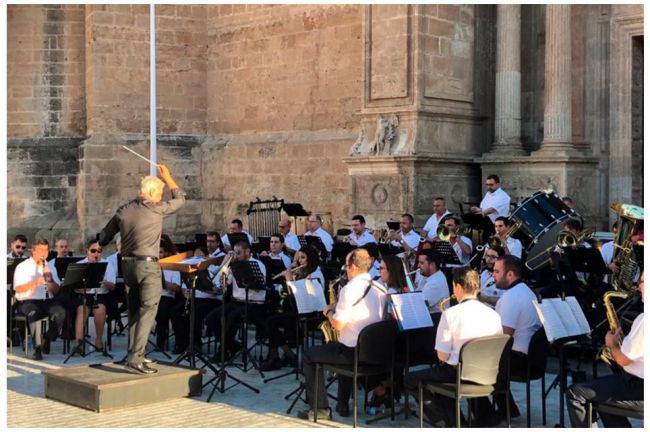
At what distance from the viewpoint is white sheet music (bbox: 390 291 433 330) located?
818cm

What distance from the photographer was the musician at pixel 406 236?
13.8 m

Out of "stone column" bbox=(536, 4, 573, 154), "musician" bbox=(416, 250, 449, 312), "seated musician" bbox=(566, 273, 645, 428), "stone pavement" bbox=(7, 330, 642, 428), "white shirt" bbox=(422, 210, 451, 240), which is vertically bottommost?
"stone pavement" bbox=(7, 330, 642, 428)

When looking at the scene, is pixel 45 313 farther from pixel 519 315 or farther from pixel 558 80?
pixel 558 80

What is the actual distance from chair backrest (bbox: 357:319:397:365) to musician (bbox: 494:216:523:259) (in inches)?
166

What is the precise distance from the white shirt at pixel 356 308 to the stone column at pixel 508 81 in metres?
8.64

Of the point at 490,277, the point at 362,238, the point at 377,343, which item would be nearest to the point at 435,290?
the point at 490,277

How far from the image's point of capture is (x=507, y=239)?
12.3m

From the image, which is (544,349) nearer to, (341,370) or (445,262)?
(341,370)

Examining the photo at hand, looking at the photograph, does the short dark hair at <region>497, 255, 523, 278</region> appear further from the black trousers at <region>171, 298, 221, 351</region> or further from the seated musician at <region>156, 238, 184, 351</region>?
the seated musician at <region>156, 238, 184, 351</region>

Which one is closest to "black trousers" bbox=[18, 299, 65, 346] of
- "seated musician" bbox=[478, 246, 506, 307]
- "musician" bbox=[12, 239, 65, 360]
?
"musician" bbox=[12, 239, 65, 360]

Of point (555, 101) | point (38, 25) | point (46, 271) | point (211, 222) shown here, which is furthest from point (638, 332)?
point (38, 25)

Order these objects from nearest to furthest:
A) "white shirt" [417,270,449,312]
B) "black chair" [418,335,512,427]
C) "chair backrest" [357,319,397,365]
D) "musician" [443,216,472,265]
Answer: "black chair" [418,335,512,427] → "chair backrest" [357,319,397,365] → "white shirt" [417,270,449,312] → "musician" [443,216,472,265]

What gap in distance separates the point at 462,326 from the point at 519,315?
90 centimetres

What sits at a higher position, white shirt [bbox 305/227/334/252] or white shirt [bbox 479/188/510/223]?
white shirt [bbox 479/188/510/223]
